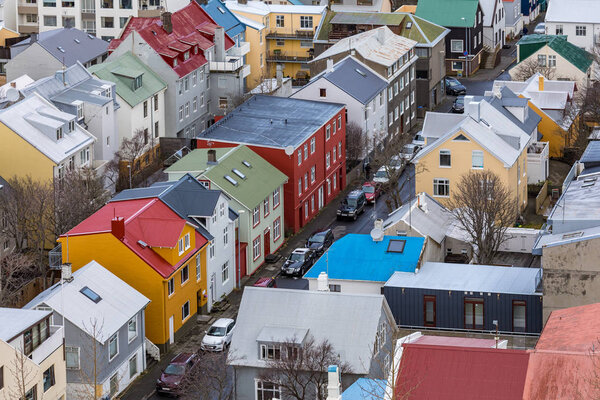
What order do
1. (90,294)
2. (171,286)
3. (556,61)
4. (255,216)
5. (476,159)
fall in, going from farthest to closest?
(556,61), (476,159), (255,216), (171,286), (90,294)

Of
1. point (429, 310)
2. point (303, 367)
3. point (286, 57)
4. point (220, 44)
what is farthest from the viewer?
point (286, 57)

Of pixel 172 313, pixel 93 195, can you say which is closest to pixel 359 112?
pixel 93 195

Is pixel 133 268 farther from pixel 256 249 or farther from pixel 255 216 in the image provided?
pixel 256 249

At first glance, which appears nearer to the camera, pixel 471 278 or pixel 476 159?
pixel 471 278

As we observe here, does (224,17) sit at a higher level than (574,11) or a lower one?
higher

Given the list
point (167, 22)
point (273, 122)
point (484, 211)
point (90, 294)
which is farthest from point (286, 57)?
point (90, 294)

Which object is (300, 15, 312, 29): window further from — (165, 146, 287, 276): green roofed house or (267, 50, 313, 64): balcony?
(165, 146, 287, 276): green roofed house

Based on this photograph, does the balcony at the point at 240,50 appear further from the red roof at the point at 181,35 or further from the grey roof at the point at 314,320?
the grey roof at the point at 314,320

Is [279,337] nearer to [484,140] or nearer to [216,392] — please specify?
[216,392]
